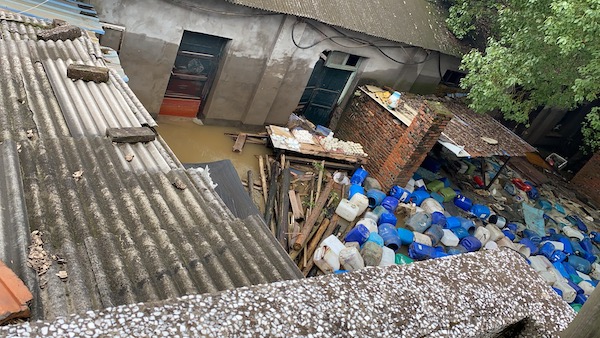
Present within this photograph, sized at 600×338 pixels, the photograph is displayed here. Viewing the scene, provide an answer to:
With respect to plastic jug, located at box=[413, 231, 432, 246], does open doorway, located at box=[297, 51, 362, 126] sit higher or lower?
higher

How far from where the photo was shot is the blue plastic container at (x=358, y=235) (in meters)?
8.66

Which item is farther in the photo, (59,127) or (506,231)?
(506,231)

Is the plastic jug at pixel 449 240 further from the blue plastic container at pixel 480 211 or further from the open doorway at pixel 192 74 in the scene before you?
the open doorway at pixel 192 74

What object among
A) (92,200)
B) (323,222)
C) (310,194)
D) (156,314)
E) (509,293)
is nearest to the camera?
(156,314)

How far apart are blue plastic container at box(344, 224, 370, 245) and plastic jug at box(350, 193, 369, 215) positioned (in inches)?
32.3

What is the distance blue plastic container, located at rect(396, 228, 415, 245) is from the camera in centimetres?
920

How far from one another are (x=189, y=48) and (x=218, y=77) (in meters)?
1.09

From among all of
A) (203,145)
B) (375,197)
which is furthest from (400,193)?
(203,145)

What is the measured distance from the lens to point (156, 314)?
5.75ft

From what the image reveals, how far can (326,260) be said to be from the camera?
804 cm

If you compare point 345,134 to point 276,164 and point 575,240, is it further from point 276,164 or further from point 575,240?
point 575,240

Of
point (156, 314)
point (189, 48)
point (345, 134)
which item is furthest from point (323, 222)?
point (156, 314)

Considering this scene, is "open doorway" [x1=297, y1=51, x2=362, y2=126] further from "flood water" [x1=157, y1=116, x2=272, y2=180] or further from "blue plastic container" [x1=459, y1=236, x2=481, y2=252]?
"blue plastic container" [x1=459, y1=236, x2=481, y2=252]

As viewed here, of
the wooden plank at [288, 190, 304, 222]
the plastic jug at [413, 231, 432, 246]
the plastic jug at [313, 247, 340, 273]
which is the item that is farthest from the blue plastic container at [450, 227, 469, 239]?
the wooden plank at [288, 190, 304, 222]
